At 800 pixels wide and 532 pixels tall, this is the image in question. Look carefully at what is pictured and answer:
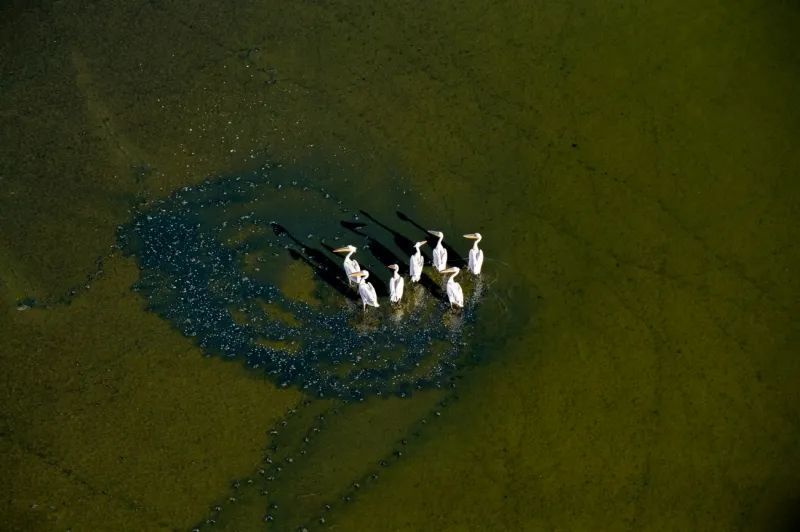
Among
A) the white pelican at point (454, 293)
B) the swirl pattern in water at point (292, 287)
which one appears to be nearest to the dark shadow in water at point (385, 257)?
the swirl pattern in water at point (292, 287)

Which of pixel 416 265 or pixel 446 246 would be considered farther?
pixel 446 246

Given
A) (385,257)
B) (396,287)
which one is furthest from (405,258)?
(396,287)

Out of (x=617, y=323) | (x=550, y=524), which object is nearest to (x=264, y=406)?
(x=550, y=524)

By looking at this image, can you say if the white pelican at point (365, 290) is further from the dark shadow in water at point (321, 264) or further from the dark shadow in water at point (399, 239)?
the dark shadow in water at point (399, 239)

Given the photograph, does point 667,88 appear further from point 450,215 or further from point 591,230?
point 450,215

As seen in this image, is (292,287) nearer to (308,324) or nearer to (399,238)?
(308,324)

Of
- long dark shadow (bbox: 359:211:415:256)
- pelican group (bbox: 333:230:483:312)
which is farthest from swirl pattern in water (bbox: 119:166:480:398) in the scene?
pelican group (bbox: 333:230:483:312)
